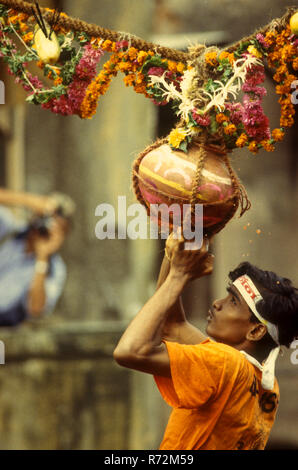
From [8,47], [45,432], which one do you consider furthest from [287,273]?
[45,432]

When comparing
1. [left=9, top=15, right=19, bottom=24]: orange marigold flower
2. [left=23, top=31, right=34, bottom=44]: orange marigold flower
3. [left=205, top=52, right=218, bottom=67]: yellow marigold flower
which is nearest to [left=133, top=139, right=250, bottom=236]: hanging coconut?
[left=205, top=52, right=218, bottom=67]: yellow marigold flower

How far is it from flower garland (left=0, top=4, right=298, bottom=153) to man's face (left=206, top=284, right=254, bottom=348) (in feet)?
2.47

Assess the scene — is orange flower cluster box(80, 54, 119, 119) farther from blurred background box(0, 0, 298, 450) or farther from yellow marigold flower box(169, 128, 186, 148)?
blurred background box(0, 0, 298, 450)

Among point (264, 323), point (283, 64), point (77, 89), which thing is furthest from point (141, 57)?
point (264, 323)

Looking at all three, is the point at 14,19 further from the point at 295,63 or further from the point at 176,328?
the point at 176,328

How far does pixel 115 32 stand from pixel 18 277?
4.94 meters

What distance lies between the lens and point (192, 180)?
4086 mm

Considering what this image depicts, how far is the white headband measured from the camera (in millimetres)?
4277

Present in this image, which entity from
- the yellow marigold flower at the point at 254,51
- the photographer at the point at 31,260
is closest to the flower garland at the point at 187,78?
the yellow marigold flower at the point at 254,51

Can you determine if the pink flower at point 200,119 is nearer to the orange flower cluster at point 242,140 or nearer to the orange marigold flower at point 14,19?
the orange flower cluster at point 242,140

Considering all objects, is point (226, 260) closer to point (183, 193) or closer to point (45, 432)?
point (45, 432)

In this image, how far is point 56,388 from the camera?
8.88 meters

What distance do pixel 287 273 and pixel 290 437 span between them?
2775 millimetres

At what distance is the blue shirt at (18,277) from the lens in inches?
351
